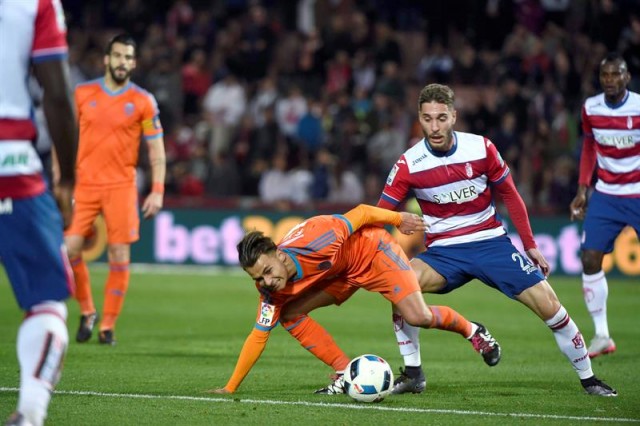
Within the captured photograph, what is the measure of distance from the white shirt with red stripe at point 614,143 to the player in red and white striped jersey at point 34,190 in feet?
21.6

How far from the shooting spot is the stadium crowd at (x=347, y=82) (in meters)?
20.8

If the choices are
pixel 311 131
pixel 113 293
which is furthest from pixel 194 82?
pixel 113 293

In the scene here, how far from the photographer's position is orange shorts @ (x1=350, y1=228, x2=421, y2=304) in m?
8.01

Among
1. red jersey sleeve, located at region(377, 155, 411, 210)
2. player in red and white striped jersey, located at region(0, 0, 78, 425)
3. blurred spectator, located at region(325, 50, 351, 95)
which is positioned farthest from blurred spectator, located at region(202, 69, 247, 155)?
player in red and white striped jersey, located at region(0, 0, 78, 425)

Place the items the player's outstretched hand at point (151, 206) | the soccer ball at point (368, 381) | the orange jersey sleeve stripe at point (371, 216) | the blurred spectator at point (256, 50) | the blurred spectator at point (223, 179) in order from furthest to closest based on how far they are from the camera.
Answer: the blurred spectator at point (256, 50) → the blurred spectator at point (223, 179) → the player's outstretched hand at point (151, 206) → the orange jersey sleeve stripe at point (371, 216) → the soccer ball at point (368, 381)

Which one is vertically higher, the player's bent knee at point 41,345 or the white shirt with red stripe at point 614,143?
the white shirt with red stripe at point 614,143

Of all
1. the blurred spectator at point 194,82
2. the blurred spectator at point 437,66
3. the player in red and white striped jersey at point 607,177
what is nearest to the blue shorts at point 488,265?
the player in red and white striped jersey at point 607,177

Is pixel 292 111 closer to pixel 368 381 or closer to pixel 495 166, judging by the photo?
pixel 495 166

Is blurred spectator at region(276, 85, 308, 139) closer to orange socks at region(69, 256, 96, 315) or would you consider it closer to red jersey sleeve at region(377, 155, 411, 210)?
orange socks at region(69, 256, 96, 315)

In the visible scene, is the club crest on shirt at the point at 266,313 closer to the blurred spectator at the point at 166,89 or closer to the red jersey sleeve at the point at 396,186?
the red jersey sleeve at the point at 396,186

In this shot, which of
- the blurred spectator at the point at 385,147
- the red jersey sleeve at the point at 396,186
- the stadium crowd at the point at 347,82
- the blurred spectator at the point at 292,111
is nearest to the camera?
the red jersey sleeve at the point at 396,186

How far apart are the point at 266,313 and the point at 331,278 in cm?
64

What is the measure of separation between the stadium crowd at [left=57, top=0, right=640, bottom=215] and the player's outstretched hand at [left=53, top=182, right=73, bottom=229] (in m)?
15.3

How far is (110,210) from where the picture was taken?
1099 cm
